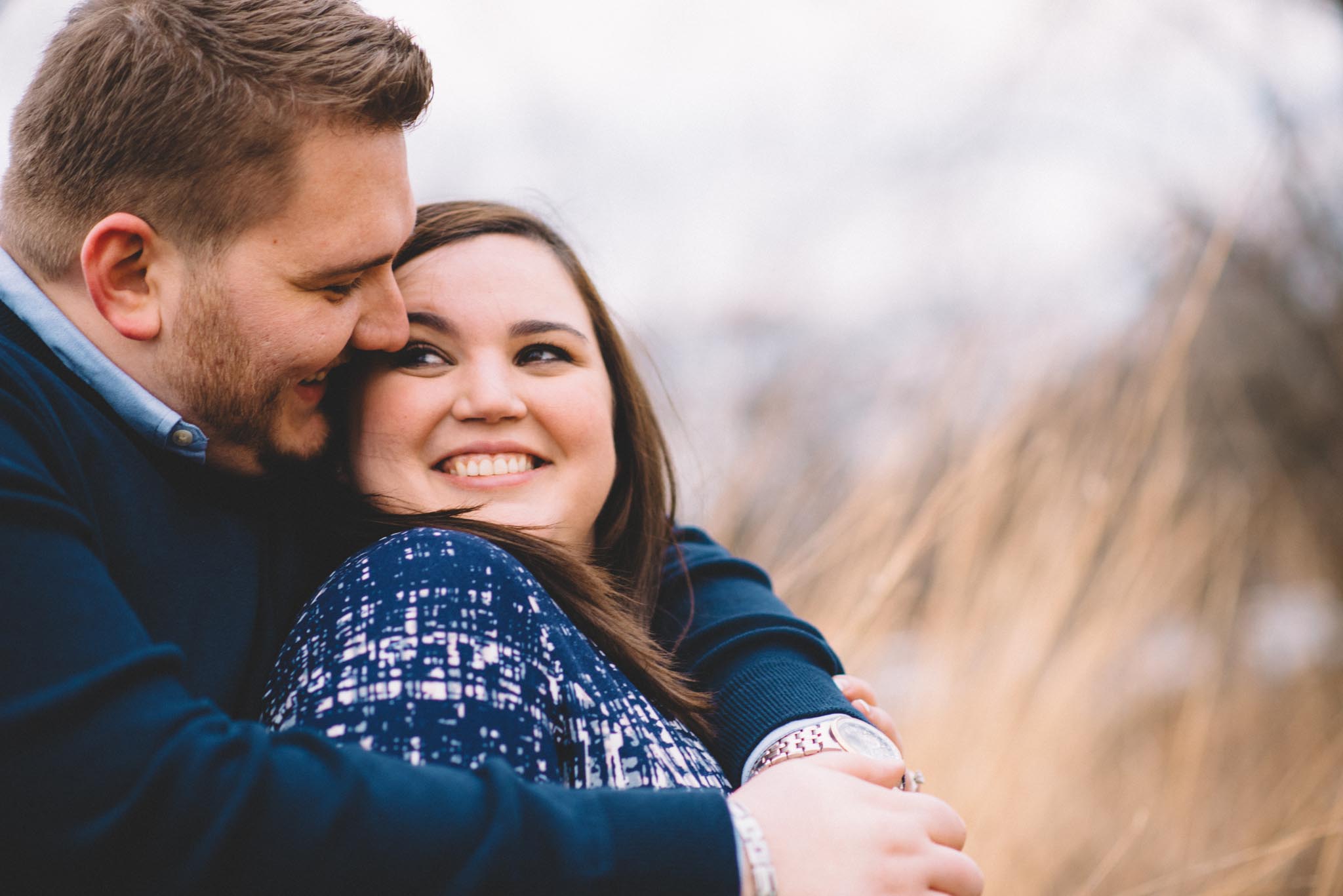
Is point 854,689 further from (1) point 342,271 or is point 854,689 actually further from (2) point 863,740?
(1) point 342,271

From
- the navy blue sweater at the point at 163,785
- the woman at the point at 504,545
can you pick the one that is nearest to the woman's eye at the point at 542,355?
the woman at the point at 504,545

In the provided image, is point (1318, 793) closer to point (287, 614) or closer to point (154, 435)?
point (287, 614)

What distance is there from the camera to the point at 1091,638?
271 cm

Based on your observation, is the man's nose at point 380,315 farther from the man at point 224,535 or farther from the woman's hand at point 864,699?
the woman's hand at point 864,699

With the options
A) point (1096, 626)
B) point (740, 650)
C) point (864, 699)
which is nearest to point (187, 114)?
point (740, 650)

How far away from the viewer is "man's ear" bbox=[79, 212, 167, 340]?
1.25 meters

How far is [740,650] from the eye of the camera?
1.63m

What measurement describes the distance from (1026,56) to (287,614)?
3165 millimetres

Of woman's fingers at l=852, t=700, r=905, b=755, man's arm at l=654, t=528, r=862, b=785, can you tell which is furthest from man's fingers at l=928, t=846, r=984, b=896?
woman's fingers at l=852, t=700, r=905, b=755

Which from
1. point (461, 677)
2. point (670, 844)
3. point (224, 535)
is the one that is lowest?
point (670, 844)

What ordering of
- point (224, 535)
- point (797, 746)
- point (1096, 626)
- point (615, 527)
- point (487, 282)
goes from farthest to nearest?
point (1096, 626) < point (615, 527) < point (487, 282) < point (797, 746) < point (224, 535)

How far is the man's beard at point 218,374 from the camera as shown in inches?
50.8

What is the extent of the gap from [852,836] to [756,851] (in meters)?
0.12

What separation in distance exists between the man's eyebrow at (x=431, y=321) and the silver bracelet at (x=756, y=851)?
2.70 feet
